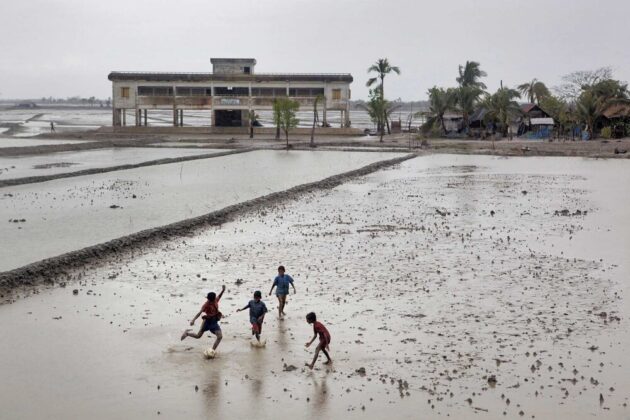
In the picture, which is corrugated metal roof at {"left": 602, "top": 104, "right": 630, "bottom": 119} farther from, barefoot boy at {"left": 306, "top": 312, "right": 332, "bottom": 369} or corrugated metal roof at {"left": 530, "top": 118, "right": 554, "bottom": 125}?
barefoot boy at {"left": 306, "top": 312, "right": 332, "bottom": 369}

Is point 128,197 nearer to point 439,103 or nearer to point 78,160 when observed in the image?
point 78,160

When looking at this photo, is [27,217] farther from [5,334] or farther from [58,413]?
[58,413]

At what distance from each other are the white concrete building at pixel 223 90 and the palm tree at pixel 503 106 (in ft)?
47.3

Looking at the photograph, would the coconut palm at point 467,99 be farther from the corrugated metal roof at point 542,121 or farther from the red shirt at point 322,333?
the red shirt at point 322,333

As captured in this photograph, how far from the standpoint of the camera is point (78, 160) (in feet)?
156

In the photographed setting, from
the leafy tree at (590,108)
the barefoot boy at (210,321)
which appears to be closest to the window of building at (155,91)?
the leafy tree at (590,108)

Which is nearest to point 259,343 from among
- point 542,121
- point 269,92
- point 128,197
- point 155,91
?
point 128,197

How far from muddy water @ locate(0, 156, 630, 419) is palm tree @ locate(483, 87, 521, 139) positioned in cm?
4326

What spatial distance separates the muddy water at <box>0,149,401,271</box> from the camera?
→ 69.9 ft

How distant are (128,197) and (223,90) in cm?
4886

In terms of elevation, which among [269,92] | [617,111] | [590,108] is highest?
[269,92]

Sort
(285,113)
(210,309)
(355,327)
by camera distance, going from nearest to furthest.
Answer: (210,309) → (355,327) → (285,113)

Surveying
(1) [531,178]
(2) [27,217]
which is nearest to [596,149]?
(1) [531,178]

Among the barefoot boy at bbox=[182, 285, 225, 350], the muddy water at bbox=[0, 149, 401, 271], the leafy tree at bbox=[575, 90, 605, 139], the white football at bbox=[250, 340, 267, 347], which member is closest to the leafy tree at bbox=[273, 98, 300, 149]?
the muddy water at bbox=[0, 149, 401, 271]
